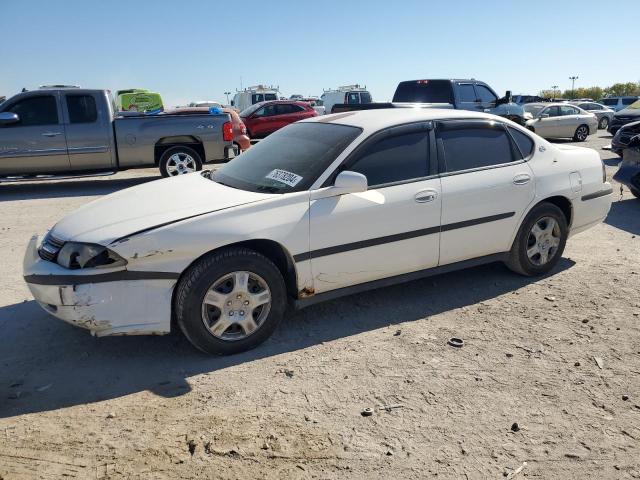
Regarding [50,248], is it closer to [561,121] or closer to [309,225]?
[309,225]

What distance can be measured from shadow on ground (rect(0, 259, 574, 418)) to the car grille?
2.20 ft

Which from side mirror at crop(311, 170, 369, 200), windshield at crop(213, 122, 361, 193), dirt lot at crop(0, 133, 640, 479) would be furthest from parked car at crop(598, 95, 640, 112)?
side mirror at crop(311, 170, 369, 200)

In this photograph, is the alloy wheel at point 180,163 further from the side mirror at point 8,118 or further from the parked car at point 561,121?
the parked car at point 561,121

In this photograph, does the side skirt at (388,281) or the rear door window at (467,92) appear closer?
the side skirt at (388,281)

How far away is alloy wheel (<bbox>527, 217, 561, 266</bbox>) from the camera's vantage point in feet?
15.8

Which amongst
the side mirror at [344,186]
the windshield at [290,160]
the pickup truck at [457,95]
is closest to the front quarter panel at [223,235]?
the side mirror at [344,186]

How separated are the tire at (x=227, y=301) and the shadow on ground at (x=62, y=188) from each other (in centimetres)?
709

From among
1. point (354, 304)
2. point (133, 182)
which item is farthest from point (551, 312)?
point (133, 182)

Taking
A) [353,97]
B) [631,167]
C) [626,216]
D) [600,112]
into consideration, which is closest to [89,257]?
[626,216]

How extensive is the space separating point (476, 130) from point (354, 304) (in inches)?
71.8

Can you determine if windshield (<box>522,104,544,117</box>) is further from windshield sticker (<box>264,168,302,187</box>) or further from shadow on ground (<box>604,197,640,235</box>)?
windshield sticker (<box>264,168,302,187</box>)

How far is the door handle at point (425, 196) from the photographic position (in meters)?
4.08

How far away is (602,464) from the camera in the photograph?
2.55 metres

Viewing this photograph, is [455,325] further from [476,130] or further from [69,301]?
[69,301]
